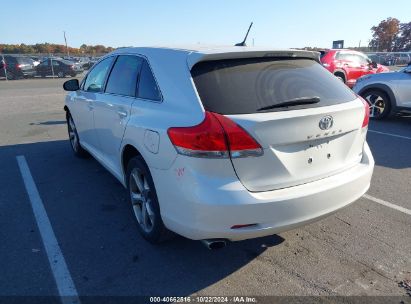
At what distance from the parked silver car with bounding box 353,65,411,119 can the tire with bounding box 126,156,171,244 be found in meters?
7.44

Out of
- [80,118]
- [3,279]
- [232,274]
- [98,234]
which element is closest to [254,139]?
[232,274]

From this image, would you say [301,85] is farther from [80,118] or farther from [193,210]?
[80,118]

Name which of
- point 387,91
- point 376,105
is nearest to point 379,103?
point 376,105

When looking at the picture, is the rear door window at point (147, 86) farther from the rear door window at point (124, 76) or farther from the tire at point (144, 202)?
the tire at point (144, 202)

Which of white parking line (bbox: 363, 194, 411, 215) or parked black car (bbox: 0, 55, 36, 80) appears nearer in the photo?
white parking line (bbox: 363, 194, 411, 215)

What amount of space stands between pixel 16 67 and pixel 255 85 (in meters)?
29.7

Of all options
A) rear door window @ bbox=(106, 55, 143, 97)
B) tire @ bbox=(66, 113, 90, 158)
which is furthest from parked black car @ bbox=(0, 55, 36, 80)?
rear door window @ bbox=(106, 55, 143, 97)

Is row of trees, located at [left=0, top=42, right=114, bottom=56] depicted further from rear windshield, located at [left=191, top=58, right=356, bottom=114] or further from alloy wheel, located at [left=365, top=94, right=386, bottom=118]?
rear windshield, located at [left=191, top=58, right=356, bottom=114]

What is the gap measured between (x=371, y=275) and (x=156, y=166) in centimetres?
188

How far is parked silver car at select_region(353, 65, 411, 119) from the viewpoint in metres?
8.41

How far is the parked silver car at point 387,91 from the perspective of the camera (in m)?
8.41

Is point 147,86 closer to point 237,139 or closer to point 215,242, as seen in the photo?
point 237,139

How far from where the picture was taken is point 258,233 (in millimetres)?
2543

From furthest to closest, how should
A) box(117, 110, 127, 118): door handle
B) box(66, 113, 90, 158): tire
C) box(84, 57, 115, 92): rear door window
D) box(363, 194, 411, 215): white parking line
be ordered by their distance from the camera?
box(66, 113, 90, 158): tire, box(84, 57, 115, 92): rear door window, box(363, 194, 411, 215): white parking line, box(117, 110, 127, 118): door handle
